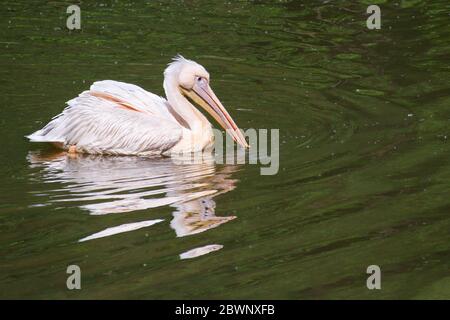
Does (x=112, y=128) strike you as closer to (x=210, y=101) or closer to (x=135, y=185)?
(x=210, y=101)

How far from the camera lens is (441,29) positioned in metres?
11.4

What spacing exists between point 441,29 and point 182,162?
4339mm

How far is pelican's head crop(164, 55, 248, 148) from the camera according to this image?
859 centimetres

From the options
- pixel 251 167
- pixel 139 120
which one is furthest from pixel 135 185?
pixel 139 120

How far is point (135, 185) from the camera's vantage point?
740cm

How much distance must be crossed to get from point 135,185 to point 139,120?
4.11 ft

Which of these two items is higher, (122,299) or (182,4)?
(182,4)

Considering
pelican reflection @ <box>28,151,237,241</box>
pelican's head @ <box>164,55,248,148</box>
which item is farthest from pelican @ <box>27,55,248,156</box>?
pelican reflection @ <box>28,151,237,241</box>

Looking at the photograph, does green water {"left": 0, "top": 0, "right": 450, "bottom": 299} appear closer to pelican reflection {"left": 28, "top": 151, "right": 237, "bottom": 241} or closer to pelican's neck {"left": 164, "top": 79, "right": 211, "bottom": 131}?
pelican reflection {"left": 28, "top": 151, "right": 237, "bottom": 241}

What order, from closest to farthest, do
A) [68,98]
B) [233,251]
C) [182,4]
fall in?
[233,251] < [68,98] < [182,4]

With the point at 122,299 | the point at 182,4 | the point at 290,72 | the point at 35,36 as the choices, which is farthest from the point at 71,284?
the point at 182,4

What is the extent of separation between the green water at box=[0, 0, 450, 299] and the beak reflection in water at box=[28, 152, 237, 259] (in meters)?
0.02

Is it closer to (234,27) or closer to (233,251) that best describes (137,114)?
(233,251)

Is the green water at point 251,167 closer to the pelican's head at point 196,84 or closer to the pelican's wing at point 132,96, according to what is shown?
the pelican's head at point 196,84
